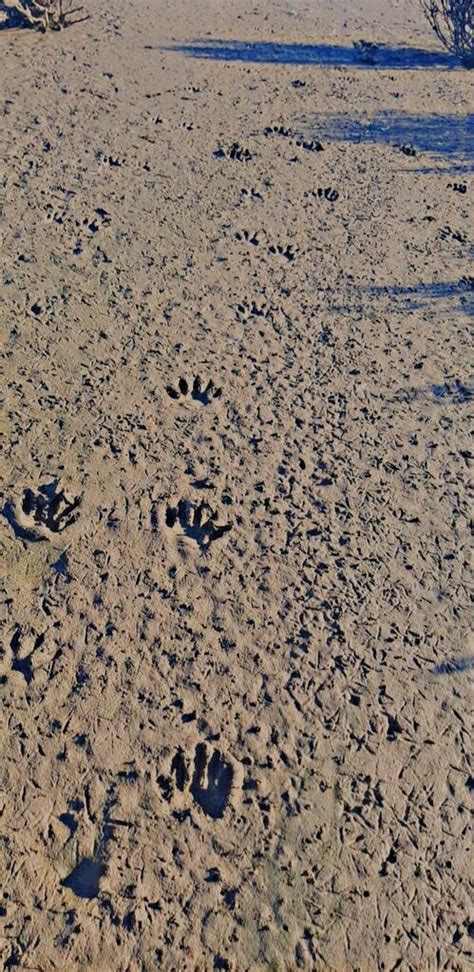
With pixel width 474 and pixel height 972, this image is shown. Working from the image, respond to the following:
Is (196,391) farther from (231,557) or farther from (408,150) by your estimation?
(408,150)

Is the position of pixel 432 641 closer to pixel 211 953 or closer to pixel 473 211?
pixel 211 953

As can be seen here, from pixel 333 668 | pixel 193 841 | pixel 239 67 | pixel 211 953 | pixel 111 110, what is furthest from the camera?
pixel 239 67

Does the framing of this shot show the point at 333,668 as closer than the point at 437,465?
Yes

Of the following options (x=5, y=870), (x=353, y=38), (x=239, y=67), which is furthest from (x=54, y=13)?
(x=5, y=870)

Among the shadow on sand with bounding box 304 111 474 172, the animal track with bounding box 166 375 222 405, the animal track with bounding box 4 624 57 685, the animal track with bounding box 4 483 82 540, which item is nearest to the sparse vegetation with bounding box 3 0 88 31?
the shadow on sand with bounding box 304 111 474 172

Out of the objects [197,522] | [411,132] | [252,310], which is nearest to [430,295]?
[252,310]

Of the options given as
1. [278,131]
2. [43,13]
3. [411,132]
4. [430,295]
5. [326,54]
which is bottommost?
[430,295]
